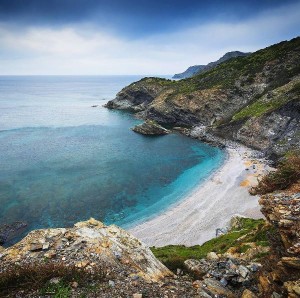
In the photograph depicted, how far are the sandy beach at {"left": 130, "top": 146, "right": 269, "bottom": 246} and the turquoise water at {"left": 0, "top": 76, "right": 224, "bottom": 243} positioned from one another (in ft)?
10.3

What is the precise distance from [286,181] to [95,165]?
194 ft

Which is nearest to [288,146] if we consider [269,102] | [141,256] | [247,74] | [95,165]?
[269,102]

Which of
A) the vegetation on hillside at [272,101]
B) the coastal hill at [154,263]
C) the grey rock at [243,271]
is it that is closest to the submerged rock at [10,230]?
the coastal hill at [154,263]

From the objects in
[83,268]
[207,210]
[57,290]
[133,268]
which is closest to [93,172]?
[207,210]

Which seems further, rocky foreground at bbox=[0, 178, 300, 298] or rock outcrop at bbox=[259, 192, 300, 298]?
rocky foreground at bbox=[0, 178, 300, 298]

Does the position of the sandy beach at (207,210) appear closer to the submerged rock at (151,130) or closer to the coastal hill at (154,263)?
the coastal hill at (154,263)

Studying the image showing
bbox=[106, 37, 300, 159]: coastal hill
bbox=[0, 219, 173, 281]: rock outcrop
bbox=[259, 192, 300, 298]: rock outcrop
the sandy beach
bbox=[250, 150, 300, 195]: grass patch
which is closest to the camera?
bbox=[259, 192, 300, 298]: rock outcrop

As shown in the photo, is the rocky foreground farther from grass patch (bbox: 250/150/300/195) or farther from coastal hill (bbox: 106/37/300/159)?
coastal hill (bbox: 106/37/300/159)

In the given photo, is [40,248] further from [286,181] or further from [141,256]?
[286,181]

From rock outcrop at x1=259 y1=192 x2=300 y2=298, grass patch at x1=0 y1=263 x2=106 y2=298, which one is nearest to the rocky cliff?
grass patch at x1=0 y1=263 x2=106 y2=298

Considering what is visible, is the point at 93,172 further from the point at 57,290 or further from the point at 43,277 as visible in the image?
the point at 57,290

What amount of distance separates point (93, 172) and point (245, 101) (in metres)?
69.7

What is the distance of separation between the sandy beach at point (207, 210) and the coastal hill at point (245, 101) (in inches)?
644

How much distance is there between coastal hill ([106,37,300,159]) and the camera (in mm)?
81438
